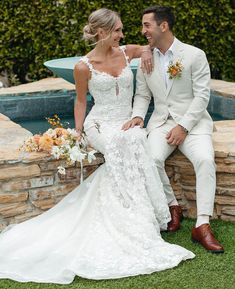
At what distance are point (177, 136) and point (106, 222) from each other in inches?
31.2

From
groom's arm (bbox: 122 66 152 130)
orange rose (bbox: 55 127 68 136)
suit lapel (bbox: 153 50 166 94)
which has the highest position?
suit lapel (bbox: 153 50 166 94)

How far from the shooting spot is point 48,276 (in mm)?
3990

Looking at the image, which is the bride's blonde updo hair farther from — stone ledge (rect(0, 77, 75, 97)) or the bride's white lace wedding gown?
stone ledge (rect(0, 77, 75, 97))

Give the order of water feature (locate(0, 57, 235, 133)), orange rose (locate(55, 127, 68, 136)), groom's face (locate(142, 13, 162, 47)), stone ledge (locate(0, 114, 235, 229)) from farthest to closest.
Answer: water feature (locate(0, 57, 235, 133))
groom's face (locate(142, 13, 162, 47))
orange rose (locate(55, 127, 68, 136))
stone ledge (locate(0, 114, 235, 229))

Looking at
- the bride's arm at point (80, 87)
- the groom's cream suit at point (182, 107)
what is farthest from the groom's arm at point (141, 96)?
the bride's arm at point (80, 87)

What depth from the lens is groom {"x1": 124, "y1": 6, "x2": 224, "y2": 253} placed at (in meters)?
4.67

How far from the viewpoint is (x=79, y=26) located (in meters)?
8.28

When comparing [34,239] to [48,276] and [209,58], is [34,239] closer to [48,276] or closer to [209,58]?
[48,276]

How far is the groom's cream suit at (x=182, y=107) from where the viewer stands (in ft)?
15.2

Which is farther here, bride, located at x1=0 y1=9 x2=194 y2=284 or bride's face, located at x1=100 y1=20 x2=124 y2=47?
bride's face, located at x1=100 y1=20 x2=124 y2=47

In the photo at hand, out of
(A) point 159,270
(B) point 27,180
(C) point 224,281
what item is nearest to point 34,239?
(B) point 27,180

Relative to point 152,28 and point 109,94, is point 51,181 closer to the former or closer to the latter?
point 109,94

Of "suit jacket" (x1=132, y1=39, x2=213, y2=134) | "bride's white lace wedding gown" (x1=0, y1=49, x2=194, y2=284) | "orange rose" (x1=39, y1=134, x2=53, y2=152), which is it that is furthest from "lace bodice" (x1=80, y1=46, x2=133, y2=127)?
"orange rose" (x1=39, y1=134, x2=53, y2=152)

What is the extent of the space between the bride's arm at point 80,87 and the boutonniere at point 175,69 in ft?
1.90
